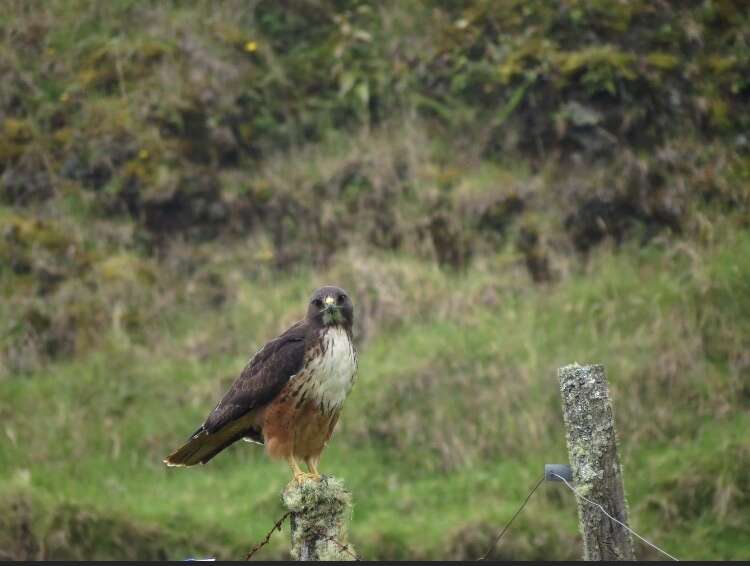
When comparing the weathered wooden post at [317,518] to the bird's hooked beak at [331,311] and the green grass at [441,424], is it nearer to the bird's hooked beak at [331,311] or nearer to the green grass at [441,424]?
the bird's hooked beak at [331,311]

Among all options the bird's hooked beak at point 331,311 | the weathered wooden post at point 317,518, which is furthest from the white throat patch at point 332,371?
the weathered wooden post at point 317,518

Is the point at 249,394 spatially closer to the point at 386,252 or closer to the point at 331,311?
the point at 331,311

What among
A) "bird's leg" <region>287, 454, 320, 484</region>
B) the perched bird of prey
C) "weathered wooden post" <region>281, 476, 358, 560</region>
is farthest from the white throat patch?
"weathered wooden post" <region>281, 476, 358, 560</region>

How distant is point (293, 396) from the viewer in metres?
6.26

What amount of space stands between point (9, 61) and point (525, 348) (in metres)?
8.33

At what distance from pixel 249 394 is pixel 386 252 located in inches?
262

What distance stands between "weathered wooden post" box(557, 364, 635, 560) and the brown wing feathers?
179 centimetres

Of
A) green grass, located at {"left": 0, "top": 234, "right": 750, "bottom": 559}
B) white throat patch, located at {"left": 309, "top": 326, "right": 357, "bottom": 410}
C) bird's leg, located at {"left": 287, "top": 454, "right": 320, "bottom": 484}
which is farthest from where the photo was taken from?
green grass, located at {"left": 0, "top": 234, "right": 750, "bottom": 559}

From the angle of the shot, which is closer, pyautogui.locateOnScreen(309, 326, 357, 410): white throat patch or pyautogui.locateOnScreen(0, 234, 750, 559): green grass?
pyautogui.locateOnScreen(309, 326, 357, 410): white throat patch

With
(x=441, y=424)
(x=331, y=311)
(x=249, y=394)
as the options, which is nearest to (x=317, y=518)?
(x=249, y=394)

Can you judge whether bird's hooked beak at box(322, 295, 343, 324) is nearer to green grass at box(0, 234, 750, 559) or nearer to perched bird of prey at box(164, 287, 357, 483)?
perched bird of prey at box(164, 287, 357, 483)

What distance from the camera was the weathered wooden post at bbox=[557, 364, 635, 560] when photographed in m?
5.10

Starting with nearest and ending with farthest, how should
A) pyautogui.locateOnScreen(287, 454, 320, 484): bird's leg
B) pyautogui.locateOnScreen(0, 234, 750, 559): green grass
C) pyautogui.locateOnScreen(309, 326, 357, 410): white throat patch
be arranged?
pyautogui.locateOnScreen(287, 454, 320, 484): bird's leg
pyautogui.locateOnScreen(309, 326, 357, 410): white throat patch
pyautogui.locateOnScreen(0, 234, 750, 559): green grass

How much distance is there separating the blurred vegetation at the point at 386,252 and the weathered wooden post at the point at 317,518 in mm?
4561
